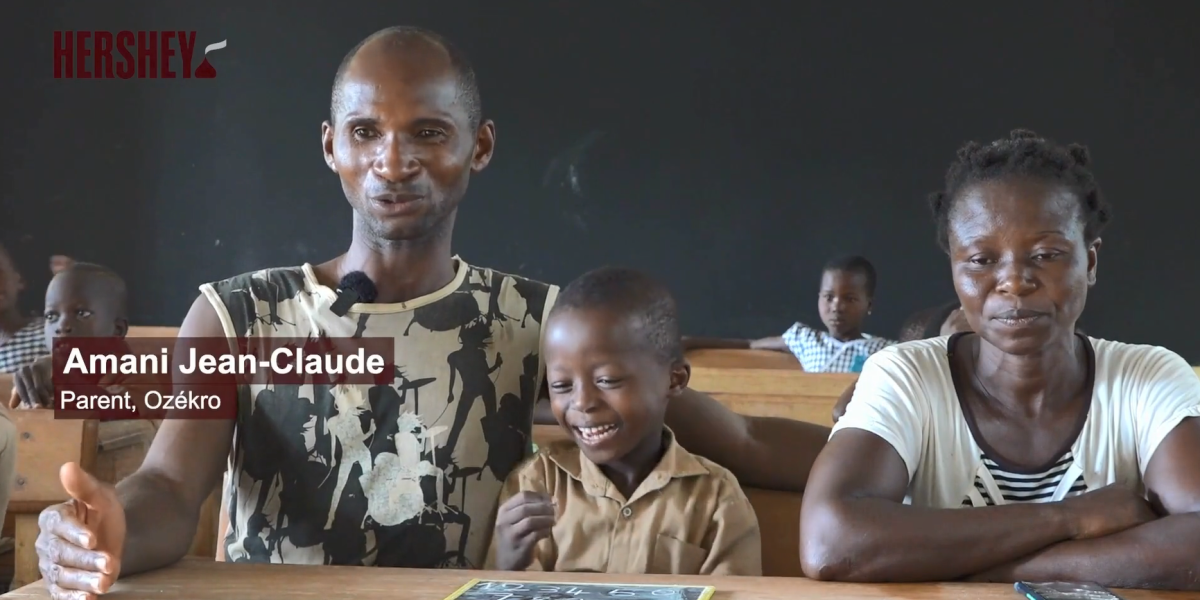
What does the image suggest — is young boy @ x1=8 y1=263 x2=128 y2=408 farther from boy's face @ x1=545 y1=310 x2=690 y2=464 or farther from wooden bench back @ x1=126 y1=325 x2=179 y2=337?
boy's face @ x1=545 y1=310 x2=690 y2=464

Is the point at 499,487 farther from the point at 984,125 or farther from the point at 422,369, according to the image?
the point at 984,125

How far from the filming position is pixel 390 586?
4.79 ft

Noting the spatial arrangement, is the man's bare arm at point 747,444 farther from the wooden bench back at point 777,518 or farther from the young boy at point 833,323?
the young boy at point 833,323

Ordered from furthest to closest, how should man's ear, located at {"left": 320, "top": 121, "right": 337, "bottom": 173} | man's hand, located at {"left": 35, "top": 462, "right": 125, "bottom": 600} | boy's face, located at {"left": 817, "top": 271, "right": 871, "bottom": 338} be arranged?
boy's face, located at {"left": 817, "top": 271, "right": 871, "bottom": 338}, man's ear, located at {"left": 320, "top": 121, "right": 337, "bottom": 173}, man's hand, located at {"left": 35, "top": 462, "right": 125, "bottom": 600}

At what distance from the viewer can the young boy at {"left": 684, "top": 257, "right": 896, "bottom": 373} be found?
603cm

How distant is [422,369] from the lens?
1.97 m

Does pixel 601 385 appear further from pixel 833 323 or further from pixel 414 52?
pixel 833 323

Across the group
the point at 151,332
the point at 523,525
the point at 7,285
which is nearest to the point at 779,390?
the point at 523,525

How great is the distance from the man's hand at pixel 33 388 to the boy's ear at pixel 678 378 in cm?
194

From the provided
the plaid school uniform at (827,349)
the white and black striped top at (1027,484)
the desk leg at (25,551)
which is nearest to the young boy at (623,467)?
the white and black striped top at (1027,484)

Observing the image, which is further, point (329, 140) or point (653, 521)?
point (329, 140)

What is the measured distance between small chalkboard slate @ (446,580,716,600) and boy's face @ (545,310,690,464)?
497mm

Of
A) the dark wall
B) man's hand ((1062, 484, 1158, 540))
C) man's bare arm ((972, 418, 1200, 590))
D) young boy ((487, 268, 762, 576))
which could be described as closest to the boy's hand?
young boy ((487, 268, 762, 576))

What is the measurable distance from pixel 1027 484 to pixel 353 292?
3.51 ft
